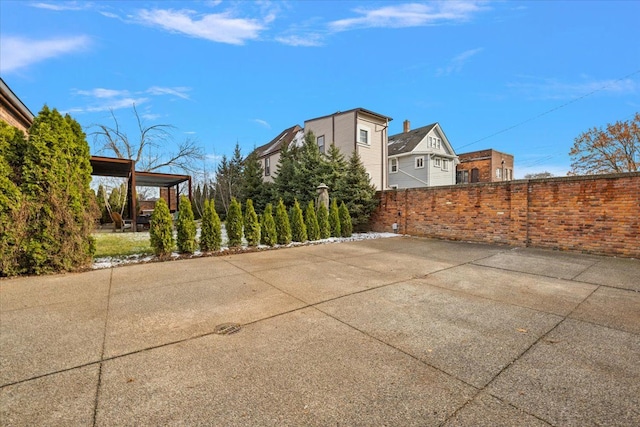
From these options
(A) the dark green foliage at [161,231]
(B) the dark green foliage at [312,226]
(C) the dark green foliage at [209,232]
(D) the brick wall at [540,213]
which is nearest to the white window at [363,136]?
(D) the brick wall at [540,213]

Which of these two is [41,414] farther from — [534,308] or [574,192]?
[574,192]

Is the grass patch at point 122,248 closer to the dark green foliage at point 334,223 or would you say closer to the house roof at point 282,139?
the dark green foliage at point 334,223

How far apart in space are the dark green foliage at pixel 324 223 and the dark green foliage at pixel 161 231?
Answer: 5033 millimetres

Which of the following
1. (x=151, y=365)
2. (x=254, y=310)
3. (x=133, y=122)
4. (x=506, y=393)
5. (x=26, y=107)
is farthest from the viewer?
(x=133, y=122)

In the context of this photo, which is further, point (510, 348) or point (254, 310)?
point (254, 310)

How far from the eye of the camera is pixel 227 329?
9.28 feet

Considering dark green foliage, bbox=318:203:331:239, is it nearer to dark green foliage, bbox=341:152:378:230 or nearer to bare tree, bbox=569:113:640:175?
dark green foliage, bbox=341:152:378:230

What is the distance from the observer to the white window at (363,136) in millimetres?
17062

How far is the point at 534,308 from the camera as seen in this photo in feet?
11.3

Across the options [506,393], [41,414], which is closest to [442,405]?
[506,393]

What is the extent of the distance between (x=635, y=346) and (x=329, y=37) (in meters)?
9.54

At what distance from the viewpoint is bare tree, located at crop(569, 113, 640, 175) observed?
55.9 ft

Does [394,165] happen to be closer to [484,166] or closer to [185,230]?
[484,166]

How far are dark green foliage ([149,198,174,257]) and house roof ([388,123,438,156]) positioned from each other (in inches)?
732
